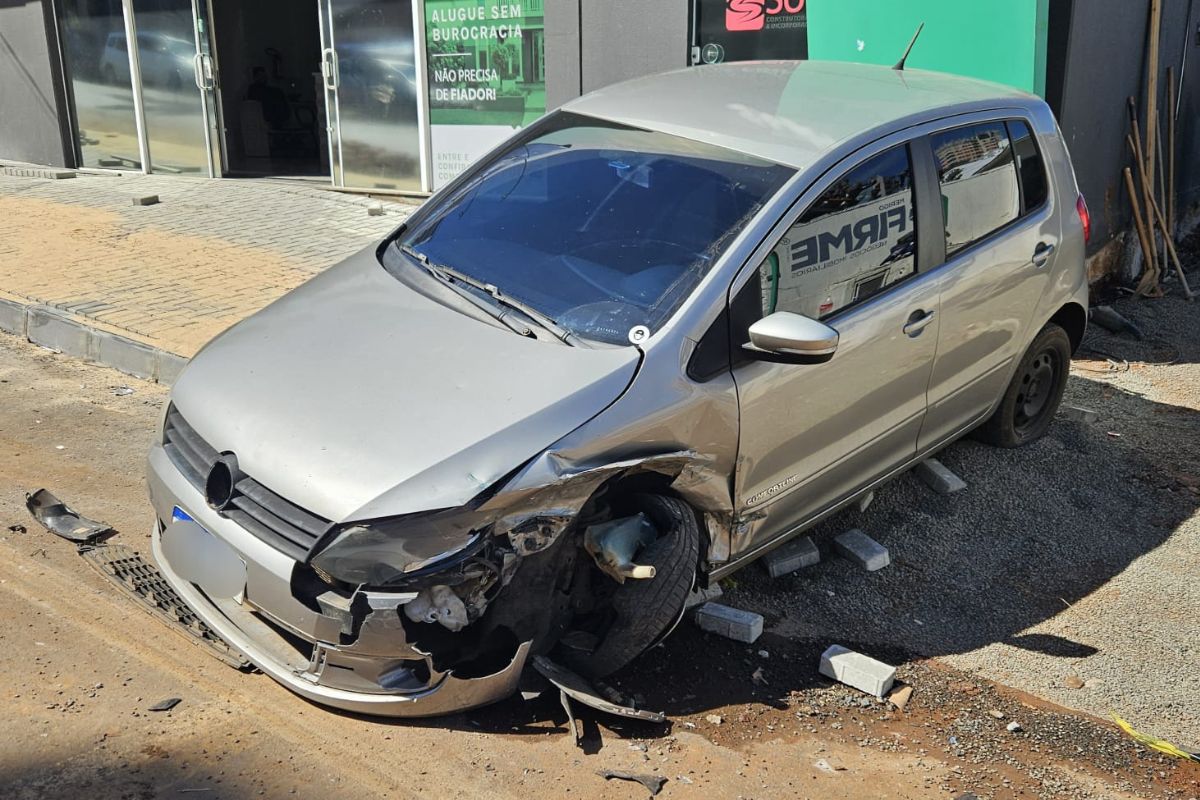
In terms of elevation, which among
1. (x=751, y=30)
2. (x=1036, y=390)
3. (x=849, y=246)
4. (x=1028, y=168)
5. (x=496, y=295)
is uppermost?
(x=751, y=30)

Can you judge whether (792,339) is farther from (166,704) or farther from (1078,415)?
(1078,415)

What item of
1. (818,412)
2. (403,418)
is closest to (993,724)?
(818,412)

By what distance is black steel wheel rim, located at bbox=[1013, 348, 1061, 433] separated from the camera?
5207 mm

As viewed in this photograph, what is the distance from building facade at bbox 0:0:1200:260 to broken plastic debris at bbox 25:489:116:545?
572 cm

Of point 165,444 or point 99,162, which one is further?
point 99,162

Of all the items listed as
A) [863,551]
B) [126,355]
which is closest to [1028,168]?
[863,551]

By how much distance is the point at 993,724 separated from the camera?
11.3 ft

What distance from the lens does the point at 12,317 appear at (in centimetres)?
706

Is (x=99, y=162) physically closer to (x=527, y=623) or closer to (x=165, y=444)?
(x=165, y=444)

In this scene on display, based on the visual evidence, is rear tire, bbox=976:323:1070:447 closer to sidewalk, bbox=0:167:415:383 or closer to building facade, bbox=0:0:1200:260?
building facade, bbox=0:0:1200:260

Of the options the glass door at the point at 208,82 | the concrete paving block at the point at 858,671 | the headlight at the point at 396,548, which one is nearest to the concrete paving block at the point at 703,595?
the concrete paving block at the point at 858,671

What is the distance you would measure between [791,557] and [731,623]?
1.96ft

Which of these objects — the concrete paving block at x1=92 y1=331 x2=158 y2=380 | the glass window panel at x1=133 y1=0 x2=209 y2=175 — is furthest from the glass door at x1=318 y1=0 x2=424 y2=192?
the concrete paving block at x1=92 y1=331 x2=158 y2=380

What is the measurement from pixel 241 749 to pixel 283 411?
0.97m
